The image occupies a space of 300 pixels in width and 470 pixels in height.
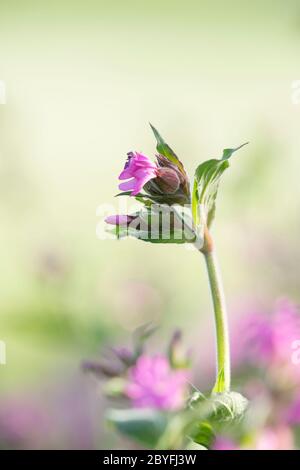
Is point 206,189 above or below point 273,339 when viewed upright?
above

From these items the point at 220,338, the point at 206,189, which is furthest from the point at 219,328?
the point at 206,189

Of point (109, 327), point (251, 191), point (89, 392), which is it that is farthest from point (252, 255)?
point (89, 392)

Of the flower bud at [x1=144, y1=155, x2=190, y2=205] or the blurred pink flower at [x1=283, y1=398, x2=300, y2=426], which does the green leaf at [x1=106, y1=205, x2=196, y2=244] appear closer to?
the flower bud at [x1=144, y1=155, x2=190, y2=205]

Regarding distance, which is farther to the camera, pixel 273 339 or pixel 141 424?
pixel 273 339

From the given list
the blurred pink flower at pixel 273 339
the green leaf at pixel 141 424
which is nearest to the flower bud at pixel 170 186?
the blurred pink flower at pixel 273 339

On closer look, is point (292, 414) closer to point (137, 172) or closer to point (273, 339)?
point (273, 339)
